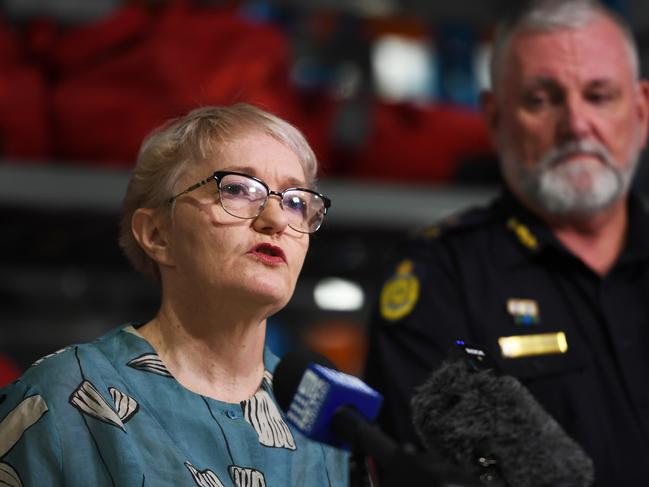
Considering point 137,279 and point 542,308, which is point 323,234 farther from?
point 542,308

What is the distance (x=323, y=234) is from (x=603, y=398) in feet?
3.08

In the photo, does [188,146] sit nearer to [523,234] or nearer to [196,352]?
[196,352]

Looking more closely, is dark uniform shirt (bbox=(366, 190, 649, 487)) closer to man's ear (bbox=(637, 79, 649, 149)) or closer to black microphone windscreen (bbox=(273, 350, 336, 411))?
man's ear (bbox=(637, 79, 649, 149))

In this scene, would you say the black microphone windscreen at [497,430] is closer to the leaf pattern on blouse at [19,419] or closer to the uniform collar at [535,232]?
the leaf pattern on blouse at [19,419]

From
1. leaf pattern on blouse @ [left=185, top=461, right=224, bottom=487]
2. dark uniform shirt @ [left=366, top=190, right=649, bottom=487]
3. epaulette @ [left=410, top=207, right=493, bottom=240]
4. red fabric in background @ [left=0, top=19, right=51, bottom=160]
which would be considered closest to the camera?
leaf pattern on blouse @ [left=185, top=461, right=224, bottom=487]

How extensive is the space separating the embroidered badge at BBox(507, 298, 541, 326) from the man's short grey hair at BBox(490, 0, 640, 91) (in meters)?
0.39

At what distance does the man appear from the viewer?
59.0 inches

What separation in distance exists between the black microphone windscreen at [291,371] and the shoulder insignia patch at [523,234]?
83cm

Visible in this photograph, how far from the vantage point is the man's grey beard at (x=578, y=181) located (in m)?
1.62

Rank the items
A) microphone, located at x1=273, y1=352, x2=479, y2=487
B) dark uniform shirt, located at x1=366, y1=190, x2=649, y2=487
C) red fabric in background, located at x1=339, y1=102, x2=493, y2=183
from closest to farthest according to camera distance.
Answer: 1. microphone, located at x1=273, y1=352, x2=479, y2=487
2. dark uniform shirt, located at x1=366, y1=190, x2=649, y2=487
3. red fabric in background, located at x1=339, y1=102, x2=493, y2=183

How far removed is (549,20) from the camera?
1722mm

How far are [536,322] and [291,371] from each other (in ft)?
2.59

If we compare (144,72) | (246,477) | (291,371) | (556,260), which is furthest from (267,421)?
(144,72)

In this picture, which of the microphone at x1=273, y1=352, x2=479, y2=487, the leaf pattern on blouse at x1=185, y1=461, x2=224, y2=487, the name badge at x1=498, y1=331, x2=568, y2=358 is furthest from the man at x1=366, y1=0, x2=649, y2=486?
the microphone at x1=273, y1=352, x2=479, y2=487
